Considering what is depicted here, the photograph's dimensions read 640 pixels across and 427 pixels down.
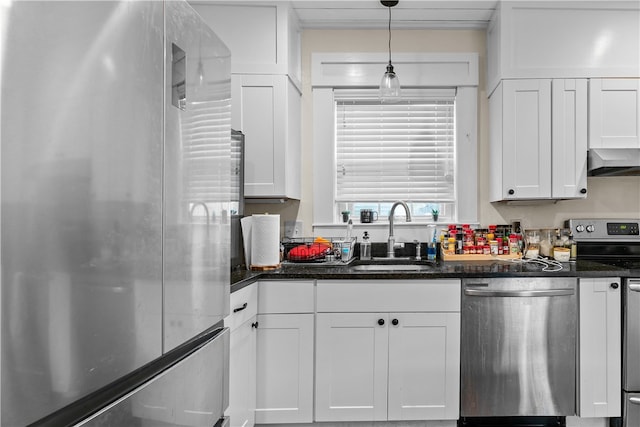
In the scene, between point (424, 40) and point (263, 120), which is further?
point (424, 40)

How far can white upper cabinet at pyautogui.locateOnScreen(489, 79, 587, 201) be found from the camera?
2.51 m

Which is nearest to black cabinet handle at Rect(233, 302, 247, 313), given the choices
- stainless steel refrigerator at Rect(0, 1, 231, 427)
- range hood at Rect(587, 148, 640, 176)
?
stainless steel refrigerator at Rect(0, 1, 231, 427)

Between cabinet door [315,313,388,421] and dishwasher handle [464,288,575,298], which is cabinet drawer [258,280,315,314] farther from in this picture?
dishwasher handle [464,288,575,298]

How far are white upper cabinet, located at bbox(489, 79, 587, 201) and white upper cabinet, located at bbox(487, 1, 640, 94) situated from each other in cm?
9

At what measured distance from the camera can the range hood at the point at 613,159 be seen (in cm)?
242

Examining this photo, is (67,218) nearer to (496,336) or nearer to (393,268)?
(496,336)

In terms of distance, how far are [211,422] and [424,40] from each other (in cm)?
272

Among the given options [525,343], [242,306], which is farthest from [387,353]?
[242,306]

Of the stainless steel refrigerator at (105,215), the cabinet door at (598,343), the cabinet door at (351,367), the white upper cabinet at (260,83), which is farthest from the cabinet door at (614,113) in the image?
the stainless steel refrigerator at (105,215)

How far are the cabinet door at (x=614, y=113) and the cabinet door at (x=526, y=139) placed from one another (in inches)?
11.0

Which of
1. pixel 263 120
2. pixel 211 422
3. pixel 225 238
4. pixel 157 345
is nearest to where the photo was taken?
pixel 157 345

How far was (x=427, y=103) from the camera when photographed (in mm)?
2893

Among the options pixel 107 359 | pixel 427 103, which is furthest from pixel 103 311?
pixel 427 103

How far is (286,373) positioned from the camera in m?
2.09
